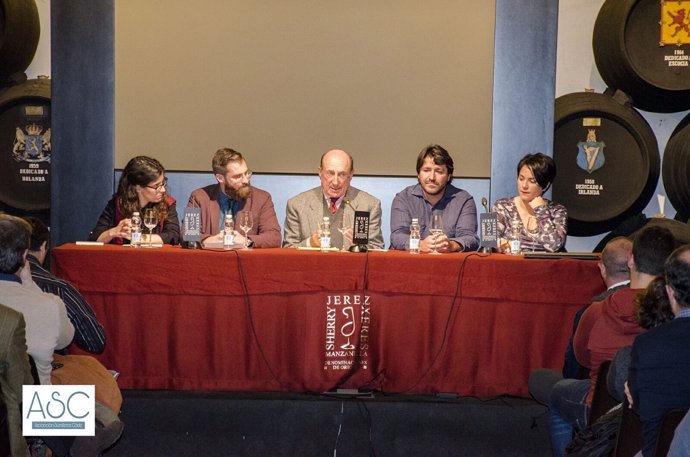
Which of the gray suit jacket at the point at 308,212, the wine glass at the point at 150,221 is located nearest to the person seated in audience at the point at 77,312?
the wine glass at the point at 150,221

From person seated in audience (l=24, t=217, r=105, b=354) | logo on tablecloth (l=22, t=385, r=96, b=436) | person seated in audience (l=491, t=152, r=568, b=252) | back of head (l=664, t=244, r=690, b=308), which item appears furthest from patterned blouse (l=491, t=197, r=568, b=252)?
logo on tablecloth (l=22, t=385, r=96, b=436)

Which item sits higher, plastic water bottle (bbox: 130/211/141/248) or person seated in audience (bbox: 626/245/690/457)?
plastic water bottle (bbox: 130/211/141/248)

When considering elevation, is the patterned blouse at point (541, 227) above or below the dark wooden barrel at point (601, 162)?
below

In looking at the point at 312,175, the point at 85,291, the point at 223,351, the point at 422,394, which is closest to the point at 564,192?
the point at 312,175

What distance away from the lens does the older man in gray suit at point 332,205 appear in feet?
16.5

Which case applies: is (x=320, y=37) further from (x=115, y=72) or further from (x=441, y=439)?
(x=441, y=439)

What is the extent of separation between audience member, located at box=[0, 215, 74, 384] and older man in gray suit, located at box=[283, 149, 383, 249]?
A: 2112 mm

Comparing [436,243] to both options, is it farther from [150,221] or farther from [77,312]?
[77,312]

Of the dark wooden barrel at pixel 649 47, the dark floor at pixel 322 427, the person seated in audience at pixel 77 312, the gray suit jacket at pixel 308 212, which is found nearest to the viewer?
the person seated in audience at pixel 77 312

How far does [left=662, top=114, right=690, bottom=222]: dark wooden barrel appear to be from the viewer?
626cm

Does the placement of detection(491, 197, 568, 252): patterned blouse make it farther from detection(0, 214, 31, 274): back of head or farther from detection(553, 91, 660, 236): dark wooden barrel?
detection(0, 214, 31, 274): back of head

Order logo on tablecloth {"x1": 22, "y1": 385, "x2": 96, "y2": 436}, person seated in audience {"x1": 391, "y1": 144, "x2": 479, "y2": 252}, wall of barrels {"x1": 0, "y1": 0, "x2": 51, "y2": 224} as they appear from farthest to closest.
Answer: wall of barrels {"x1": 0, "y1": 0, "x2": 51, "y2": 224} → person seated in audience {"x1": 391, "y1": 144, "x2": 479, "y2": 252} → logo on tablecloth {"x1": 22, "y1": 385, "x2": 96, "y2": 436}

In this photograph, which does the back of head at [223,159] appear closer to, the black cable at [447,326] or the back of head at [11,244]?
the black cable at [447,326]

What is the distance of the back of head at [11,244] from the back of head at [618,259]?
2.29 meters
